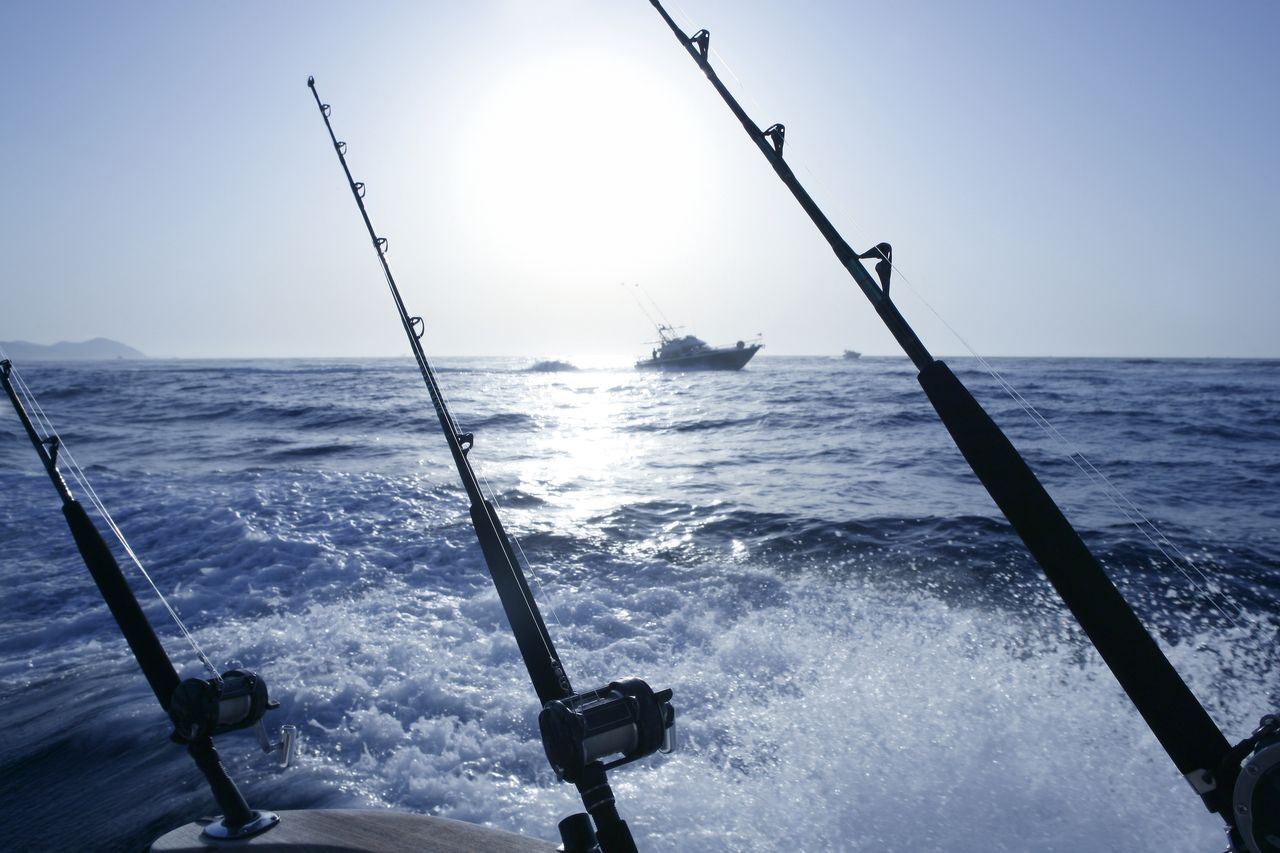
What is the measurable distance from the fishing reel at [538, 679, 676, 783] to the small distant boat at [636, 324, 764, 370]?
200 ft

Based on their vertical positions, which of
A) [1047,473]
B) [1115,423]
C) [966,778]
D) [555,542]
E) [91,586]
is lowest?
[1115,423]

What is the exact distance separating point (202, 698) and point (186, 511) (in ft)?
25.9

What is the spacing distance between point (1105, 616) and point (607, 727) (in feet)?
3.69

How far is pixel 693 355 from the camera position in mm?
64562

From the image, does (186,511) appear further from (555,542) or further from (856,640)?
(856,640)

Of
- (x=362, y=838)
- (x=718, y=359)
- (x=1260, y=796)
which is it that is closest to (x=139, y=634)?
(x=362, y=838)

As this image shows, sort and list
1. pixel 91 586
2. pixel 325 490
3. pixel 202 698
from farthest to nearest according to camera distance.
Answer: pixel 325 490 < pixel 91 586 < pixel 202 698

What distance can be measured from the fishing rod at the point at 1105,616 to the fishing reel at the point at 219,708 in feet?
7.21

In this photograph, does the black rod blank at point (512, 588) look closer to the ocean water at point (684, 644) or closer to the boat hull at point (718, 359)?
the ocean water at point (684, 644)

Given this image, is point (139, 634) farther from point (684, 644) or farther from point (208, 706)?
point (684, 644)

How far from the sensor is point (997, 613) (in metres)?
5.56

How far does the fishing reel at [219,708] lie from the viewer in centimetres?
230

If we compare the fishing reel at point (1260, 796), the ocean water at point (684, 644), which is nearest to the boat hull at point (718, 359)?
the ocean water at point (684, 644)

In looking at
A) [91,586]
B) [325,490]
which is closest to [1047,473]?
[325,490]
